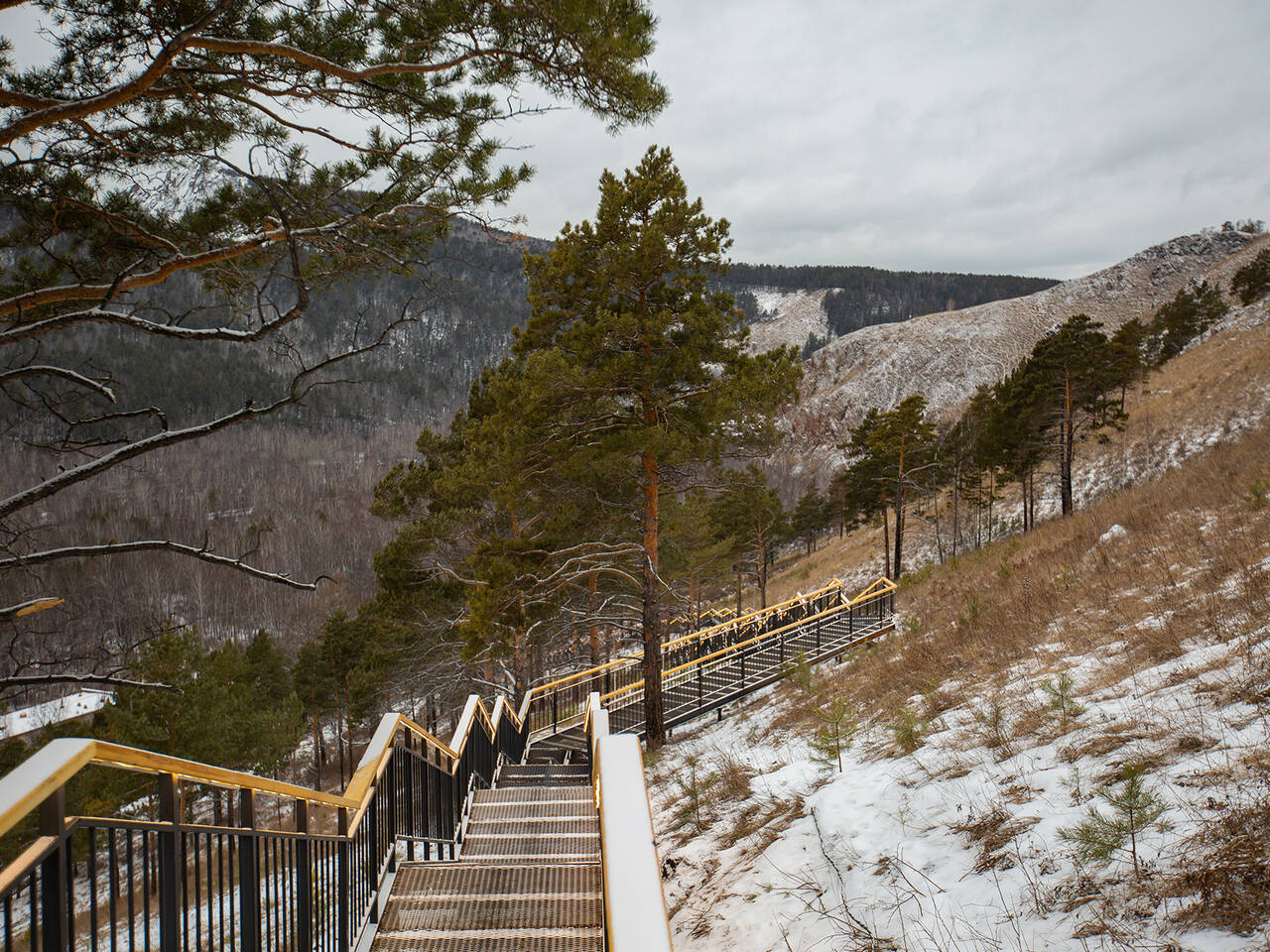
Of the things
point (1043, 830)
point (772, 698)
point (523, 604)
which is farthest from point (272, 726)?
point (1043, 830)

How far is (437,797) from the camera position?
5.49 meters

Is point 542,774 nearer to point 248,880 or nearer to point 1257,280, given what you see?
point 248,880

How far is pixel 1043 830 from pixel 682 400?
818 centimetres

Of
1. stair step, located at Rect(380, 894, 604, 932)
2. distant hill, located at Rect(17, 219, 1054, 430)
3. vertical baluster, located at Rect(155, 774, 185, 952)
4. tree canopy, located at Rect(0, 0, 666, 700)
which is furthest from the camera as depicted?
distant hill, located at Rect(17, 219, 1054, 430)

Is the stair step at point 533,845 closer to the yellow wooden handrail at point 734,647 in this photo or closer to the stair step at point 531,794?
the stair step at point 531,794

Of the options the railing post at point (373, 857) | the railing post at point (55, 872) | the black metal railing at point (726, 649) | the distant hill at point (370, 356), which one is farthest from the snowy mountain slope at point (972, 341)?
the railing post at point (55, 872)

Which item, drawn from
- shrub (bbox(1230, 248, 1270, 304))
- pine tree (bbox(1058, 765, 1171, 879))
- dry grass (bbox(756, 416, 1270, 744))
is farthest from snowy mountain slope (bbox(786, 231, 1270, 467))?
pine tree (bbox(1058, 765, 1171, 879))

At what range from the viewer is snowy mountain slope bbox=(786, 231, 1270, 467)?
10106 centimetres

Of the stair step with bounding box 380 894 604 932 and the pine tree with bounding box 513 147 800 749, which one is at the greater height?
the pine tree with bounding box 513 147 800 749

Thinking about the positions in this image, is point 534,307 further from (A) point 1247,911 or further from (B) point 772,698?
(A) point 1247,911

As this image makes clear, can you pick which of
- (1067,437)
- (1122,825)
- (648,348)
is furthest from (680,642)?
(1067,437)

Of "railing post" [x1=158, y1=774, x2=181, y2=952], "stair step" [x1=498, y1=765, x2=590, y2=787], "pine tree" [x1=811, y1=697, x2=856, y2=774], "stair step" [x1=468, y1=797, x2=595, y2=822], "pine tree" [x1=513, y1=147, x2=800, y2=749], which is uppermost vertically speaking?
"pine tree" [x1=513, y1=147, x2=800, y2=749]

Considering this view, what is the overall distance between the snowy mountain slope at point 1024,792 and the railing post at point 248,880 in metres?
2.73

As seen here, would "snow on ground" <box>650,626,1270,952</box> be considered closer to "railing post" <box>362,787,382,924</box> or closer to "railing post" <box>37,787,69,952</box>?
"railing post" <box>362,787,382,924</box>
